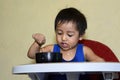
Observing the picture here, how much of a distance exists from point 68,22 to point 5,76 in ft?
2.11

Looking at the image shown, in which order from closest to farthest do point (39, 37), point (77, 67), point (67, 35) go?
point (77, 67)
point (39, 37)
point (67, 35)

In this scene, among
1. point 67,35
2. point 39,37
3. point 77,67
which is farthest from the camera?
point 67,35

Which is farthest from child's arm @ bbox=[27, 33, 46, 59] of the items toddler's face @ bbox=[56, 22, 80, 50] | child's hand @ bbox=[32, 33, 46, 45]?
toddler's face @ bbox=[56, 22, 80, 50]

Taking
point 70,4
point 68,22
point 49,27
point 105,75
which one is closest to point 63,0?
point 70,4

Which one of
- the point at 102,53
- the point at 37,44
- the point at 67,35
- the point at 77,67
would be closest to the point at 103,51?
the point at 102,53

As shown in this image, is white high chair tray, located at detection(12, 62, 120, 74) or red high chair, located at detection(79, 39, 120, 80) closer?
white high chair tray, located at detection(12, 62, 120, 74)

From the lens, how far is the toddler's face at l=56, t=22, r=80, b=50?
115 centimetres

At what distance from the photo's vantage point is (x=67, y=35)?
1165 mm

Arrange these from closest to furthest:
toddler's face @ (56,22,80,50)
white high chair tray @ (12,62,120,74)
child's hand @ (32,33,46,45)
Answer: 1. white high chair tray @ (12,62,120,74)
2. child's hand @ (32,33,46,45)
3. toddler's face @ (56,22,80,50)

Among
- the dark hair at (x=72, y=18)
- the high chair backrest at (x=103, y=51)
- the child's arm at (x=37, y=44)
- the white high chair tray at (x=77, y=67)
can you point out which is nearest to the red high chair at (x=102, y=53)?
the high chair backrest at (x=103, y=51)

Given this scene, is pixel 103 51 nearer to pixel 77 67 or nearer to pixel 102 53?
pixel 102 53

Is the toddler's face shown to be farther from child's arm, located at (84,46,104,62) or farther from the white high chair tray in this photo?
the white high chair tray

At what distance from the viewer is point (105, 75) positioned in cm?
84

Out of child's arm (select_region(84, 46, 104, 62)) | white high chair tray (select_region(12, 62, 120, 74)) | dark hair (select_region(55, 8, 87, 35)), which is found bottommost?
child's arm (select_region(84, 46, 104, 62))
